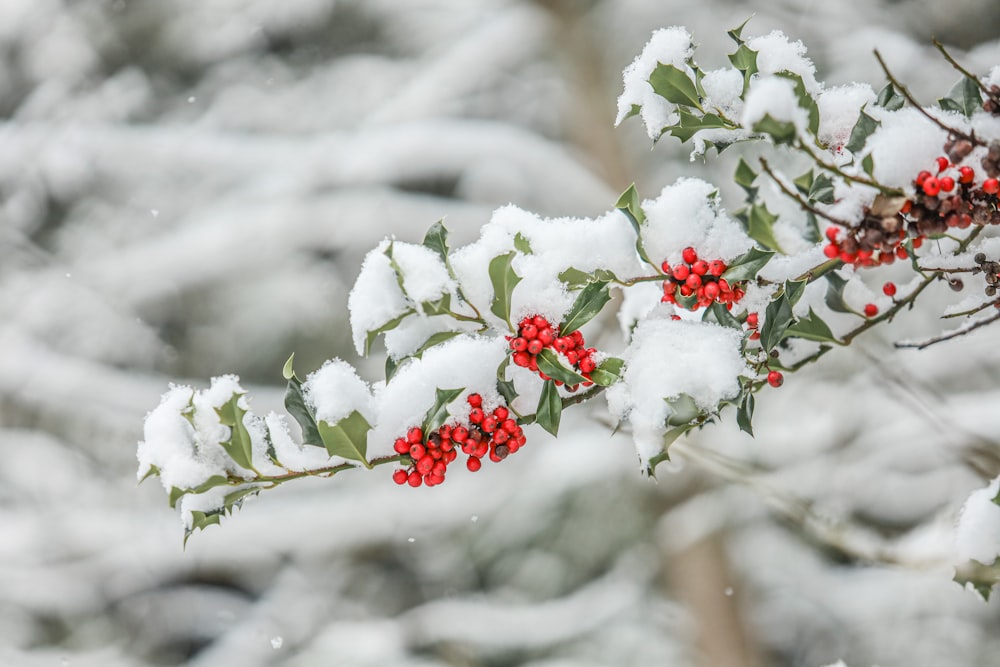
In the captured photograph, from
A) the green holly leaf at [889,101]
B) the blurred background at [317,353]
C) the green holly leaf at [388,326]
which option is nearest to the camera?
the green holly leaf at [388,326]

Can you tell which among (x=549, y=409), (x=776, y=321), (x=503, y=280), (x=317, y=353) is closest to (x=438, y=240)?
(x=503, y=280)

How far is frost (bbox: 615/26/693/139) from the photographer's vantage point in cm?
59

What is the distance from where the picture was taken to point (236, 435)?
0.54 meters

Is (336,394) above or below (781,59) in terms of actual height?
below

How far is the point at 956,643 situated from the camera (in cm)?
209

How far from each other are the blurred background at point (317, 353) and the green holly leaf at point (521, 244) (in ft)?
5.31

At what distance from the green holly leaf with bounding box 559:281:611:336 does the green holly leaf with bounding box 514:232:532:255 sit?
7 cm

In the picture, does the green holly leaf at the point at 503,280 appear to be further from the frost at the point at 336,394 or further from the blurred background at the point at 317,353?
the blurred background at the point at 317,353

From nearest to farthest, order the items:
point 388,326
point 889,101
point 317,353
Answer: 1. point 388,326
2. point 889,101
3. point 317,353

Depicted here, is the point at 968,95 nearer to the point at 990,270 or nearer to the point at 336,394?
the point at 990,270

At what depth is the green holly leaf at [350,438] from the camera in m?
0.53

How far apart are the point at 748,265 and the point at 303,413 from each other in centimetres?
42

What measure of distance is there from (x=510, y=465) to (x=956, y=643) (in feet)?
5.40

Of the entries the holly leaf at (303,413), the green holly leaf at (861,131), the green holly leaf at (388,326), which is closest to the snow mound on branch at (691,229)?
the green holly leaf at (861,131)
